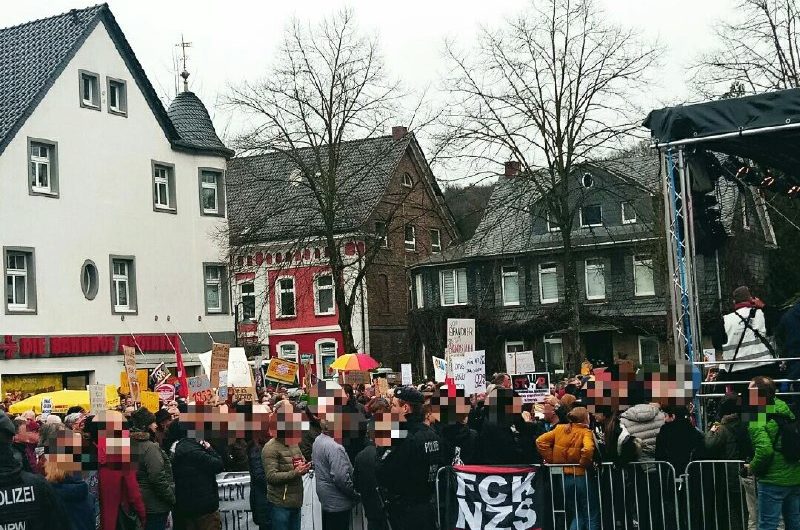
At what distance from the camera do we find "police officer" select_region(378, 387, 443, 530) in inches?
421

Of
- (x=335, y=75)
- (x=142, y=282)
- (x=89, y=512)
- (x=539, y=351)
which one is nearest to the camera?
(x=89, y=512)

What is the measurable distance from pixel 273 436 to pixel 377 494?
1547 millimetres

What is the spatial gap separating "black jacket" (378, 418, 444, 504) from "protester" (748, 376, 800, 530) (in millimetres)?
2785

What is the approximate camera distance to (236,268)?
43.0 metres

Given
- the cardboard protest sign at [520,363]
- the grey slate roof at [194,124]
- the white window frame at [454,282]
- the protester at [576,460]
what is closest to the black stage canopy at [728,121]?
the protester at [576,460]

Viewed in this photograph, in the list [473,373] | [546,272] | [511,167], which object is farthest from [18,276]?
[546,272]

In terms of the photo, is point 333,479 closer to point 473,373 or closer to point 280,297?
point 473,373

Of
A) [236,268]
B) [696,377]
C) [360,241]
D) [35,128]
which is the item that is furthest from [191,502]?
[360,241]

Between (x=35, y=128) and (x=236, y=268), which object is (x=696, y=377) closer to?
(x=35, y=128)

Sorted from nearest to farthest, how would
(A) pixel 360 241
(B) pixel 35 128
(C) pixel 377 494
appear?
(C) pixel 377 494, (B) pixel 35 128, (A) pixel 360 241

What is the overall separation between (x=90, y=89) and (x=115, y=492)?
29.6 meters

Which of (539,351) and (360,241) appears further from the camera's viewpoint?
(539,351)

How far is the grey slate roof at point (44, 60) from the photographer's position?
3609 centimetres

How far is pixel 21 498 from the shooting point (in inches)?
266
